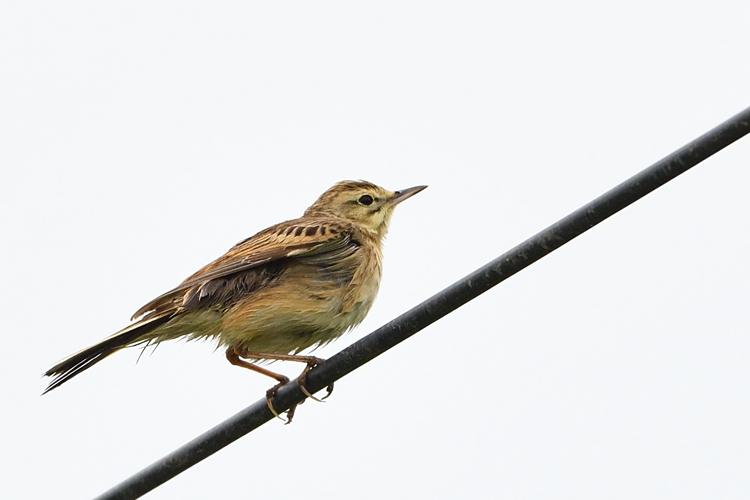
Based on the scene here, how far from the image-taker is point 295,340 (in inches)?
419

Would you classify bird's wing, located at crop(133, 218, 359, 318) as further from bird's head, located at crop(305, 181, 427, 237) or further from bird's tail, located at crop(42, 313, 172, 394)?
bird's head, located at crop(305, 181, 427, 237)

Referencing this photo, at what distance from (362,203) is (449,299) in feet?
19.2

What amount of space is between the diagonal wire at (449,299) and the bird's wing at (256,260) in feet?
6.91

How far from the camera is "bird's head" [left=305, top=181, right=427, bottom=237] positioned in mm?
12648

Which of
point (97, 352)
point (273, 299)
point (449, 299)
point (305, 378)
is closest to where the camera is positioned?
point (449, 299)

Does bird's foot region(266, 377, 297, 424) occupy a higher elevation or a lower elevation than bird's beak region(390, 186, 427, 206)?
lower

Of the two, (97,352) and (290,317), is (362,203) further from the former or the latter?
(97,352)

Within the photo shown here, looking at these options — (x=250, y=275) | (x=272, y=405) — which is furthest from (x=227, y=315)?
(x=272, y=405)

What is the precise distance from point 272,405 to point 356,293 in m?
2.90

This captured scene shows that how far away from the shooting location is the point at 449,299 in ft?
23.2

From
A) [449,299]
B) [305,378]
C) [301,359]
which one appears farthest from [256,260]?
[449,299]

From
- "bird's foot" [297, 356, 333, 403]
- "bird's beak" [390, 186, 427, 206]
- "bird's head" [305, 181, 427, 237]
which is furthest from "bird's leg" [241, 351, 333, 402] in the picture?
"bird's beak" [390, 186, 427, 206]

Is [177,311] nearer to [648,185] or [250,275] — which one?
[250,275]

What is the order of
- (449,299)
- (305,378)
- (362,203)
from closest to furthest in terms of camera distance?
(449,299) < (305,378) < (362,203)
